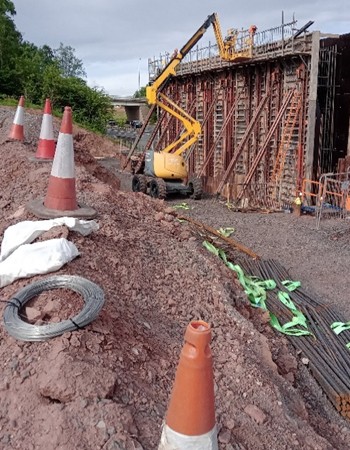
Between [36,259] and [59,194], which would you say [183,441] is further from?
[59,194]

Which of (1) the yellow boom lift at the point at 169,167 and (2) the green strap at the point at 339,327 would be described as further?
(1) the yellow boom lift at the point at 169,167

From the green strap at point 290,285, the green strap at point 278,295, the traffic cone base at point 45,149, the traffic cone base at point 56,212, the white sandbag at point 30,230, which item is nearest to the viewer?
the white sandbag at point 30,230

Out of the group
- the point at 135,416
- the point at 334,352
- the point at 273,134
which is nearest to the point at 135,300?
the point at 135,416

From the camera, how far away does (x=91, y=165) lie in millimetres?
9664

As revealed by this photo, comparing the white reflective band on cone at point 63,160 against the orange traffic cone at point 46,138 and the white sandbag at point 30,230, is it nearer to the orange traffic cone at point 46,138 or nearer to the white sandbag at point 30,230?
the white sandbag at point 30,230

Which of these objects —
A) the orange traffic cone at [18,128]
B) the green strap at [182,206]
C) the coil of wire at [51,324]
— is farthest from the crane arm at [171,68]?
the coil of wire at [51,324]

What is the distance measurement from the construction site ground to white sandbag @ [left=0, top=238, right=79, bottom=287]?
65mm

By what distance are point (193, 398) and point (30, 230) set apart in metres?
2.57

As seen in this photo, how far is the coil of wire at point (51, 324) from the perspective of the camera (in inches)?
111

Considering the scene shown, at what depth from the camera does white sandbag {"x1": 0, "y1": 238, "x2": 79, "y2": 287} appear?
365cm

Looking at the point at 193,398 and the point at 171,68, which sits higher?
the point at 171,68

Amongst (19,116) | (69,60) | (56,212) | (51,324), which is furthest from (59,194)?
(69,60)

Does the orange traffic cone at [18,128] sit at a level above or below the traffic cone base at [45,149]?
above

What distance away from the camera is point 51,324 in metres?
2.89
